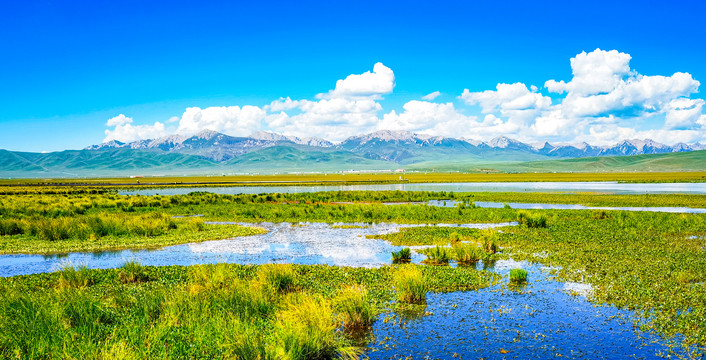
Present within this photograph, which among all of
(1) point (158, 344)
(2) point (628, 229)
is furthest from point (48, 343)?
(2) point (628, 229)

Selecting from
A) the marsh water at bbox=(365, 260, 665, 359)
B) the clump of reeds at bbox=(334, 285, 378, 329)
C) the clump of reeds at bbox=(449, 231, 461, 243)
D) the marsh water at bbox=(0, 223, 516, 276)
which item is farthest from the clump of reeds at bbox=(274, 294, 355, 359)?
the clump of reeds at bbox=(449, 231, 461, 243)

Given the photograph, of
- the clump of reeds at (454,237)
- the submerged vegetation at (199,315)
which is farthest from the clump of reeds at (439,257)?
the clump of reeds at (454,237)

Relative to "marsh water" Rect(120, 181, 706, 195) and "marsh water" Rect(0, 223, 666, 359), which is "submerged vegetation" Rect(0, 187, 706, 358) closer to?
"marsh water" Rect(0, 223, 666, 359)

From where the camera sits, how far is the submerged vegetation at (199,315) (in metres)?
Result: 10.2

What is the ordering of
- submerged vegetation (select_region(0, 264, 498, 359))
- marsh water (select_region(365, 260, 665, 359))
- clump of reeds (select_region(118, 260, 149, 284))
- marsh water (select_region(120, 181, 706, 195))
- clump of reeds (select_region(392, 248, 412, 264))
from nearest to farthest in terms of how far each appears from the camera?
submerged vegetation (select_region(0, 264, 498, 359)) < marsh water (select_region(365, 260, 665, 359)) < clump of reeds (select_region(118, 260, 149, 284)) < clump of reeds (select_region(392, 248, 412, 264)) < marsh water (select_region(120, 181, 706, 195))

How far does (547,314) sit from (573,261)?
8.52 m

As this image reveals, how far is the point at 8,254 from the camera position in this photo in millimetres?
26453

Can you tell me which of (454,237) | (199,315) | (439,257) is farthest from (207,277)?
(454,237)

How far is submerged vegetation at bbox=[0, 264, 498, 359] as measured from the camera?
10227 mm

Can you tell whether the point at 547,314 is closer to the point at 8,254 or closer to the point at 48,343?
the point at 48,343

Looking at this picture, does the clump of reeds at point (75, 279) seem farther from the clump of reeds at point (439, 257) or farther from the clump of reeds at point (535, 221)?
the clump of reeds at point (535, 221)

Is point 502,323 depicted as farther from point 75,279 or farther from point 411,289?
point 75,279

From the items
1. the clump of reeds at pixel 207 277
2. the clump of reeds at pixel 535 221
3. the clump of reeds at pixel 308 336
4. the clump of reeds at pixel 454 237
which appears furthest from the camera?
the clump of reeds at pixel 535 221

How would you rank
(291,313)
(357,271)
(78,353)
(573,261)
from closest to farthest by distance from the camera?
1. (78,353)
2. (291,313)
3. (357,271)
4. (573,261)
